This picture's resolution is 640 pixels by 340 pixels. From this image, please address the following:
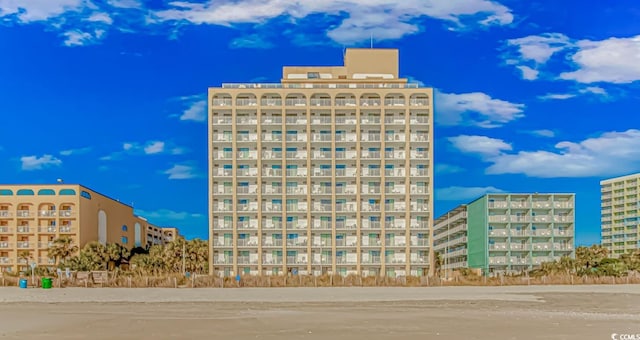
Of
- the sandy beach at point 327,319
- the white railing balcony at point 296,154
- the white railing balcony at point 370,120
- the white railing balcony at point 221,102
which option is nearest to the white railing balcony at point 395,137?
the white railing balcony at point 370,120

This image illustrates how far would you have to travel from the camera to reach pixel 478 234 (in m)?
107

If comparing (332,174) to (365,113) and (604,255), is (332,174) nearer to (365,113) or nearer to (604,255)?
(365,113)

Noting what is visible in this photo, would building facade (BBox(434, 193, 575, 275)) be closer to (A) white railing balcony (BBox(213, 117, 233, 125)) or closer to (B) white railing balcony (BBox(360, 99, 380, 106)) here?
(B) white railing balcony (BBox(360, 99, 380, 106))

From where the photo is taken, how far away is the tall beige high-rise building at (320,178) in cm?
9706

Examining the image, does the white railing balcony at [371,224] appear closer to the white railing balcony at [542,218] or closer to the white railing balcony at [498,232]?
the white railing balcony at [498,232]

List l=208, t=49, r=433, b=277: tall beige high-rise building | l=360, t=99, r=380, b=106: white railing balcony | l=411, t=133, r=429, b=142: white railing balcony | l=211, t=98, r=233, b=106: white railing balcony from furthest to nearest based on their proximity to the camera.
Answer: l=360, t=99, r=380, b=106: white railing balcony → l=411, t=133, r=429, b=142: white railing balcony → l=211, t=98, r=233, b=106: white railing balcony → l=208, t=49, r=433, b=277: tall beige high-rise building

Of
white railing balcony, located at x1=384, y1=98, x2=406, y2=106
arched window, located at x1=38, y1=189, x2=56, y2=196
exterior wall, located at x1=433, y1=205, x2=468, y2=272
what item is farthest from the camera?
exterior wall, located at x1=433, y1=205, x2=468, y2=272

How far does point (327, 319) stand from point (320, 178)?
2828 inches

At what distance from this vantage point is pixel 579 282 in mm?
62031

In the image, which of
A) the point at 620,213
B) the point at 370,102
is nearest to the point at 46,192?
the point at 370,102

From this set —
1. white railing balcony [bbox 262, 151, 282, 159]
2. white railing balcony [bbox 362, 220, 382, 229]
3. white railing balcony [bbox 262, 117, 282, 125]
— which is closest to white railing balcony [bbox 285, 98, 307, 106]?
white railing balcony [bbox 262, 117, 282, 125]

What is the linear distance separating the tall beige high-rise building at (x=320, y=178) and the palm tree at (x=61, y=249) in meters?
19.7

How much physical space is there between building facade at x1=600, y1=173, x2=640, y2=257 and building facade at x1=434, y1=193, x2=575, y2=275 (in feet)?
236

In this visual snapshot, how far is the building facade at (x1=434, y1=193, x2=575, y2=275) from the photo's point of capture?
10306cm
